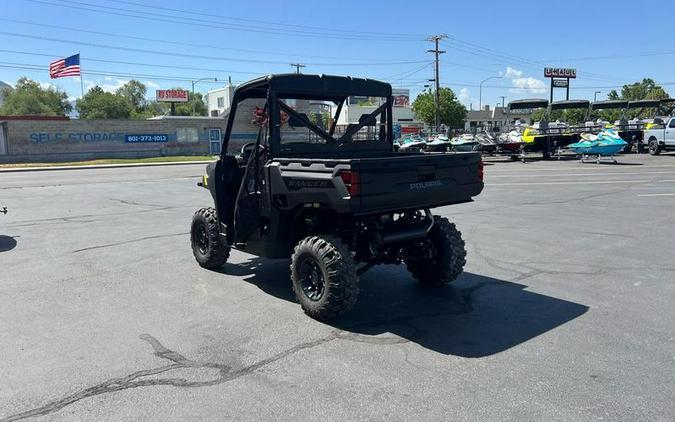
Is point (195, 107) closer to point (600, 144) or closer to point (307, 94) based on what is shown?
point (600, 144)

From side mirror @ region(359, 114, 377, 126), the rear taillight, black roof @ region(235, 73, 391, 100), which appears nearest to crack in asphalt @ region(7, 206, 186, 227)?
black roof @ region(235, 73, 391, 100)

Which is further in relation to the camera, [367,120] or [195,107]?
[195,107]

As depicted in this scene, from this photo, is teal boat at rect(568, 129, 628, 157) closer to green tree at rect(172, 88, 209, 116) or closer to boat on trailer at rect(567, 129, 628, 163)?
boat on trailer at rect(567, 129, 628, 163)

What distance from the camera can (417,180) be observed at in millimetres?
5148

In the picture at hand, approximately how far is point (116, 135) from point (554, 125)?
1254 inches

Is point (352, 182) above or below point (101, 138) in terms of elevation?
below

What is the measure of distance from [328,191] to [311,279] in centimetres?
103

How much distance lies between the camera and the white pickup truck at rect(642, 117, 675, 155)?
3072 cm

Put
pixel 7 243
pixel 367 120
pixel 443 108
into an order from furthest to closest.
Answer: pixel 443 108, pixel 7 243, pixel 367 120

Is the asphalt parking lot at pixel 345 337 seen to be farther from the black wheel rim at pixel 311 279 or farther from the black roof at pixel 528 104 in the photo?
the black roof at pixel 528 104

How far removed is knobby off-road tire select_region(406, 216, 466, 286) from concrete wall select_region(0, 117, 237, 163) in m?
40.2

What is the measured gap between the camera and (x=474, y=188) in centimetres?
579

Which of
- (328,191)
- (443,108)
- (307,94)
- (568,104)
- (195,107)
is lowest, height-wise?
(328,191)

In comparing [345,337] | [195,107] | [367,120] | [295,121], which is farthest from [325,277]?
[195,107]
